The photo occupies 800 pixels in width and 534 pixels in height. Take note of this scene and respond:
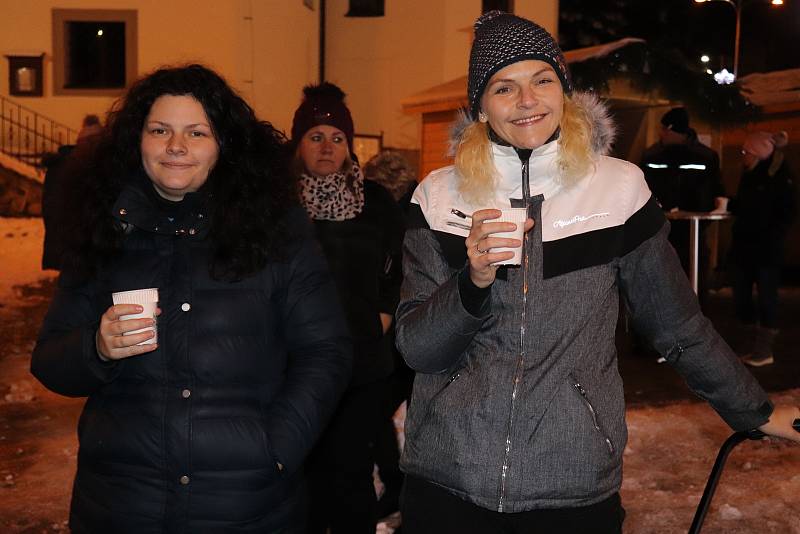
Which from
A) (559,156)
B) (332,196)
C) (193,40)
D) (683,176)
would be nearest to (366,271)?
(332,196)

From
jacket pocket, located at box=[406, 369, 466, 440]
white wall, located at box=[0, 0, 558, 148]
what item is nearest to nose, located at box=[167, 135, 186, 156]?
jacket pocket, located at box=[406, 369, 466, 440]

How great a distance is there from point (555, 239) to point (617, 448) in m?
0.63

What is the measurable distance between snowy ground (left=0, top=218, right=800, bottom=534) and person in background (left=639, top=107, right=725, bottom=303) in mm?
1997

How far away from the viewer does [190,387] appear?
8.55ft

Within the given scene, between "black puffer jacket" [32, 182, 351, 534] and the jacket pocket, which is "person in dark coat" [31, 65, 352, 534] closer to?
"black puffer jacket" [32, 182, 351, 534]

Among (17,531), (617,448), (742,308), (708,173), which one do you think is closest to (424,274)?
(617,448)

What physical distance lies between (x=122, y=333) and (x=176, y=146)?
0.70 m

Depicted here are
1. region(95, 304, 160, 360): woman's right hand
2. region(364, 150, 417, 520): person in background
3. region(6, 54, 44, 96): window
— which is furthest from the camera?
region(6, 54, 44, 96): window

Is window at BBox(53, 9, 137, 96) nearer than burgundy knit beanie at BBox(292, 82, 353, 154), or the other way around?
burgundy knit beanie at BBox(292, 82, 353, 154)

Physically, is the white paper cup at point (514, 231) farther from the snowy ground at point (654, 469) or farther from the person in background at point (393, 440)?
the snowy ground at point (654, 469)

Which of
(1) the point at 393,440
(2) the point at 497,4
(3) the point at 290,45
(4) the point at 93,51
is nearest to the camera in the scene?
(1) the point at 393,440

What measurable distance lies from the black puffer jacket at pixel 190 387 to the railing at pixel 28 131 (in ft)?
67.7

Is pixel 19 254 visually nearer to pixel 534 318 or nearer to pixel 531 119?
pixel 531 119

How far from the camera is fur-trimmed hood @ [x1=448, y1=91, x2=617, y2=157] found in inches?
106
